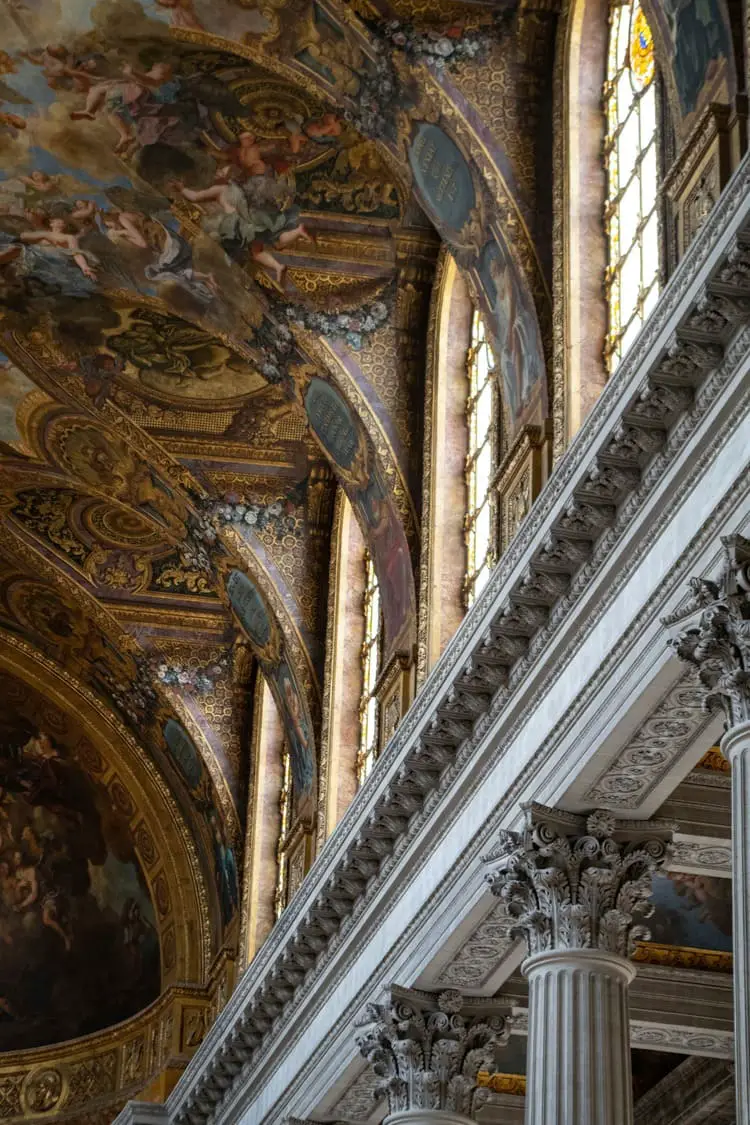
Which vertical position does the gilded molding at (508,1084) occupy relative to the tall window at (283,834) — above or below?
below

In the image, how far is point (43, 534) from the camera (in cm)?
2380

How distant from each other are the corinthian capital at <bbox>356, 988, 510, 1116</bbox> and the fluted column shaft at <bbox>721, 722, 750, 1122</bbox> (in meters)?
5.56

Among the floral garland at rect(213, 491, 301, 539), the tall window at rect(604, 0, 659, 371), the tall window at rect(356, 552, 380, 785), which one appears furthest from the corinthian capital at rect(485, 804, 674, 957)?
the floral garland at rect(213, 491, 301, 539)

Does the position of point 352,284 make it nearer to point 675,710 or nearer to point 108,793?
point 675,710

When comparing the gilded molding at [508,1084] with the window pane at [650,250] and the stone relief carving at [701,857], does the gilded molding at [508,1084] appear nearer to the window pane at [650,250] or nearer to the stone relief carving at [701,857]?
the stone relief carving at [701,857]

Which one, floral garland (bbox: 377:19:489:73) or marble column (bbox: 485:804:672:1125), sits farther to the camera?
floral garland (bbox: 377:19:489:73)

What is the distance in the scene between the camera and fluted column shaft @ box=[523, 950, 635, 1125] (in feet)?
39.3

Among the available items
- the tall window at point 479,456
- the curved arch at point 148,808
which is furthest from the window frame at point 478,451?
the curved arch at point 148,808

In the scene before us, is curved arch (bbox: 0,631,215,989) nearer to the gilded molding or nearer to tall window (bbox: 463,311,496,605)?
the gilded molding

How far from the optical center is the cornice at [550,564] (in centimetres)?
1061

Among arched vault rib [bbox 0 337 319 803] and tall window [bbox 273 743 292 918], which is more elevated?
arched vault rib [bbox 0 337 319 803]

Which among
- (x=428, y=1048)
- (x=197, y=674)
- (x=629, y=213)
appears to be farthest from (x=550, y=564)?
(x=197, y=674)

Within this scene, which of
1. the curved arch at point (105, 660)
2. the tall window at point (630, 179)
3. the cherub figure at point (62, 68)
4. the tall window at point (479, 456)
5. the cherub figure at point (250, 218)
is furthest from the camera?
the curved arch at point (105, 660)

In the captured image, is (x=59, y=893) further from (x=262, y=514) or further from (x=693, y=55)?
(x=693, y=55)
